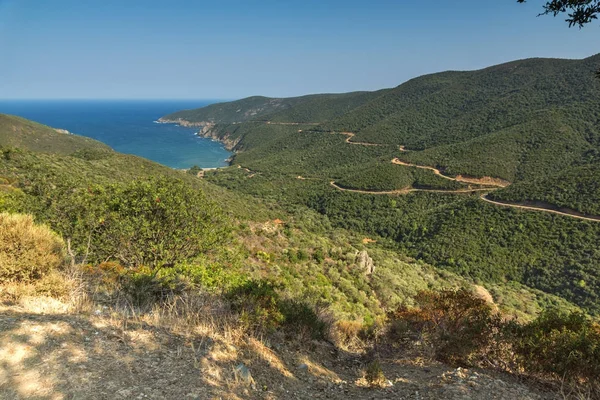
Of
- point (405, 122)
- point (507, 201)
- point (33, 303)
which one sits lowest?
point (507, 201)

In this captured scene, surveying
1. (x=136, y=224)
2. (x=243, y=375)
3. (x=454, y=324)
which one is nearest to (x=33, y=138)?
(x=136, y=224)

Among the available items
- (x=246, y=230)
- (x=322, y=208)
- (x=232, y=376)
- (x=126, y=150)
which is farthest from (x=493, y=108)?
(x=126, y=150)

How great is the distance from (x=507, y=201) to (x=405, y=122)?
6898 centimetres

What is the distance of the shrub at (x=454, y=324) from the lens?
16.9ft

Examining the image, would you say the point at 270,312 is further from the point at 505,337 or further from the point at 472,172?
the point at 472,172

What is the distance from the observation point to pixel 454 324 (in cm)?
574

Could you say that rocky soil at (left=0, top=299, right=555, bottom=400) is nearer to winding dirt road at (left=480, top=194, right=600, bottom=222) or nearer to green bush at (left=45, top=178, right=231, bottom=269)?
green bush at (left=45, top=178, right=231, bottom=269)

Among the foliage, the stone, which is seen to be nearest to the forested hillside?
the foliage

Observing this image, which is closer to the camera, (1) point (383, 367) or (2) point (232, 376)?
(2) point (232, 376)

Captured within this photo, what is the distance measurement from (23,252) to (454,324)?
7454 mm

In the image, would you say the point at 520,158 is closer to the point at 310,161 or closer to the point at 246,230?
the point at 310,161

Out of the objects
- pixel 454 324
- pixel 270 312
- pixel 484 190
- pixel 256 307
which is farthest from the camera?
pixel 484 190

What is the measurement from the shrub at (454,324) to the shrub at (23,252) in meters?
6.48

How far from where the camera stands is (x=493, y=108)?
308 feet
